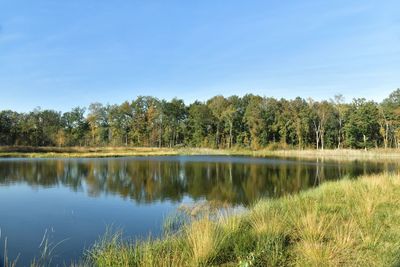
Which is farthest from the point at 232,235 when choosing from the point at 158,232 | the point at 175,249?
the point at 158,232

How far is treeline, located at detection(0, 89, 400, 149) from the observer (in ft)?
256

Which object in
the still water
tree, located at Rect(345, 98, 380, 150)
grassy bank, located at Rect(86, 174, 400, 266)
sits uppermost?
tree, located at Rect(345, 98, 380, 150)

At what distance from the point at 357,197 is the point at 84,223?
9449mm

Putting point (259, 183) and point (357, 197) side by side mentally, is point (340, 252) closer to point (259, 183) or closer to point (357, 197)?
point (357, 197)

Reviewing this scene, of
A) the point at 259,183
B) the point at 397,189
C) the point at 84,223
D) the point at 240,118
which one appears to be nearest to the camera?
the point at 84,223

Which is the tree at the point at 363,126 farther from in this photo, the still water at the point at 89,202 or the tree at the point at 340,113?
the still water at the point at 89,202

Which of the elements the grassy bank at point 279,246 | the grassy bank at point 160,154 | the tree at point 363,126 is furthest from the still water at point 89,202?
the tree at point 363,126

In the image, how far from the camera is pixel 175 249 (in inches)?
268

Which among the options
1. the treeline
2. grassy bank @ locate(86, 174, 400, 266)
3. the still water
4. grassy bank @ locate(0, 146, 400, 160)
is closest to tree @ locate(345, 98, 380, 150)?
the treeline

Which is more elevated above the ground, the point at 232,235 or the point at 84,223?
the point at 232,235

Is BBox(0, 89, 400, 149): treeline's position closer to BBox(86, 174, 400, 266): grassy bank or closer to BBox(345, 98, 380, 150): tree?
BBox(345, 98, 380, 150): tree

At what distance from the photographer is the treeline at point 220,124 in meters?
77.9

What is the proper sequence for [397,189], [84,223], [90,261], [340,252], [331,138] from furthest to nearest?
[331,138] < [397,189] < [84,223] < [90,261] < [340,252]

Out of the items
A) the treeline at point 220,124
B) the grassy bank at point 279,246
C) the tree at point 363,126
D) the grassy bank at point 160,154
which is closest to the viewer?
the grassy bank at point 279,246
